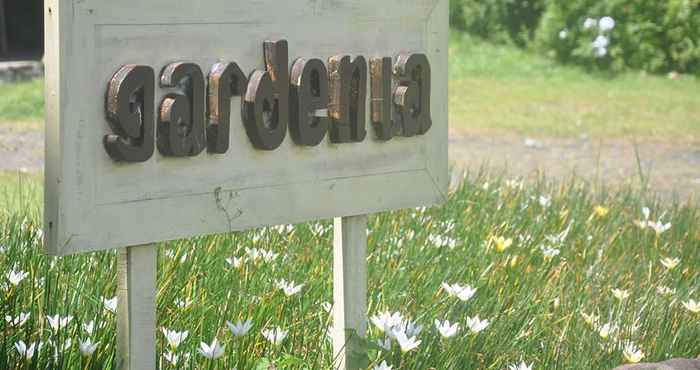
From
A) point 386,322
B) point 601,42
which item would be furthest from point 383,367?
point 601,42

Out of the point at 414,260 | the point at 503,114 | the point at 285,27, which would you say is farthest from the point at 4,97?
the point at 285,27

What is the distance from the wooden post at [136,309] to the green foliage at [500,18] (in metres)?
10.8

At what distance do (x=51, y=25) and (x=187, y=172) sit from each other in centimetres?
45

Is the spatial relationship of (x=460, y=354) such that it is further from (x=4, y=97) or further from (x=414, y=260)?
(x=4, y=97)

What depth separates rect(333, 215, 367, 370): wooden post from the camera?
294cm

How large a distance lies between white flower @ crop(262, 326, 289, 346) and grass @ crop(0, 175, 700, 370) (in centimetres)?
4

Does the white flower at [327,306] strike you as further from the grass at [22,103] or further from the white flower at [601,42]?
the white flower at [601,42]

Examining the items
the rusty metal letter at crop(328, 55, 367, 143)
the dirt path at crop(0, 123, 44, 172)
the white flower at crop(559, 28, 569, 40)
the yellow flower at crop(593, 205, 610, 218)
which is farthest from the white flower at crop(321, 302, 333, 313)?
the white flower at crop(559, 28, 569, 40)

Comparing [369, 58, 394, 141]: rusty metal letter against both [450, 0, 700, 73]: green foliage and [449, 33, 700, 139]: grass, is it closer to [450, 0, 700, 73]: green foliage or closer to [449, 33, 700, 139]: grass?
[449, 33, 700, 139]: grass

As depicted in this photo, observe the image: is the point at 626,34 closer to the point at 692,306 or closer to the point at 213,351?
the point at 692,306

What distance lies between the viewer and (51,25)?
228cm

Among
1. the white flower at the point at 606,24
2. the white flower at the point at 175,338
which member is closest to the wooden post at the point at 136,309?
the white flower at the point at 175,338

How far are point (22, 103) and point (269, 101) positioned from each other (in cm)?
689

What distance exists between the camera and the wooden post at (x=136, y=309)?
8.07 ft
